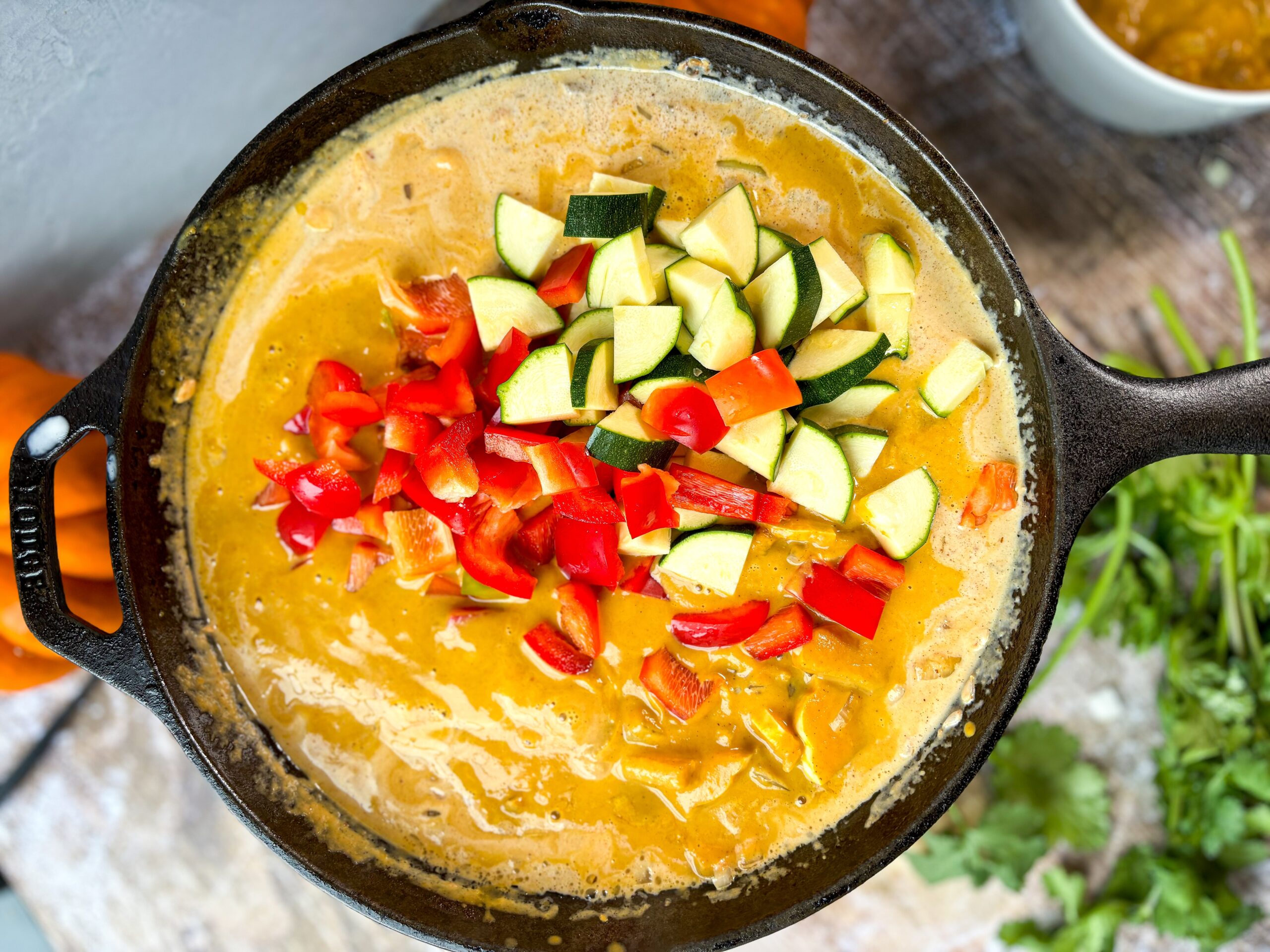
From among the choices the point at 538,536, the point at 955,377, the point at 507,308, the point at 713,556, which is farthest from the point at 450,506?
the point at 955,377

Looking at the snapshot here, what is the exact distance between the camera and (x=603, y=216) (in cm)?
187

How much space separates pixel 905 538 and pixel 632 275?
2.50 feet

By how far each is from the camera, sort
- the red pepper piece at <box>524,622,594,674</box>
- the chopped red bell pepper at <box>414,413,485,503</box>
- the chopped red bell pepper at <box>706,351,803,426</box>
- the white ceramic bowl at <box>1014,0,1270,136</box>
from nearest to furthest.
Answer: the chopped red bell pepper at <box>706,351,803,426</box>
the chopped red bell pepper at <box>414,413,485,503</box>
the red pepper piece at <box>524,622,594,674</box>
the white ceramic bowl at <box>1014,0,1270,136</box>

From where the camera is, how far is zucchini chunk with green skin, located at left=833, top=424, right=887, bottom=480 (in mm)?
1907

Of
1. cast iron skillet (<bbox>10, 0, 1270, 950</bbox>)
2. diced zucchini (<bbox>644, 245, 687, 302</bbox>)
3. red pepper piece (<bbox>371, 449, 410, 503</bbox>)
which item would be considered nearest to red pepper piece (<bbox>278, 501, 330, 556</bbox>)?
red pepper piece (<bbox>371, 449, 410, 503</bbox>)

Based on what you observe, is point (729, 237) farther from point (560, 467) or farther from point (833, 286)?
point (560, 467)

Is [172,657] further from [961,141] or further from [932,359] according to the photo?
[961,141]

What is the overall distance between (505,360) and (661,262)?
37cm

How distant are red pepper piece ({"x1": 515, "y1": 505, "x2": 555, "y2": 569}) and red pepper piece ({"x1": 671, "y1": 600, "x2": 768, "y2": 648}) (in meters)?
0.31

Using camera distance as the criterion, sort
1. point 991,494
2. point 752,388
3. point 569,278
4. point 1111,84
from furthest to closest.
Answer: point 1111,84 → point 991,494 → point 569,278 → point 752,388

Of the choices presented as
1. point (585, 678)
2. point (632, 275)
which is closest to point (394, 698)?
point (585, 678)

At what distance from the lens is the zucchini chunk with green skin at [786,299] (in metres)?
1.83

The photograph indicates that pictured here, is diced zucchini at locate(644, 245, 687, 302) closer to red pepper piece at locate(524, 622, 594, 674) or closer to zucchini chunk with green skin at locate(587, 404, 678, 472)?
zucchini chunk with green skin at locate(587, 404, 678, 472)

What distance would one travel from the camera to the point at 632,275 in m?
1.85
